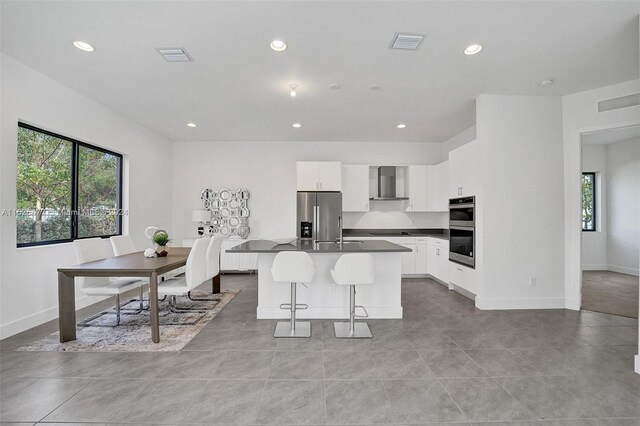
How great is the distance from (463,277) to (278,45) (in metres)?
4.03

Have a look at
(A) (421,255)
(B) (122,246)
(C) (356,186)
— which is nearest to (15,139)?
(B) (122,246)

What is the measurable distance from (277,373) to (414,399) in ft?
3.43

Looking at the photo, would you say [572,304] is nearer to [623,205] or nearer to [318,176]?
[623,205]

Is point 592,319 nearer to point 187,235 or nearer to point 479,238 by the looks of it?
point 479,238

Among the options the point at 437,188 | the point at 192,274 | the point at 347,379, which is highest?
the point at 437,188

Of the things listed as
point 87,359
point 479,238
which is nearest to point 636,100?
point 479,238

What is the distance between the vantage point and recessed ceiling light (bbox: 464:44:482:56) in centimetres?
286

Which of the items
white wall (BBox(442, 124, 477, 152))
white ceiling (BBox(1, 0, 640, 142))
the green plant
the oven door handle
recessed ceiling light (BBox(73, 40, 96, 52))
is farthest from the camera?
white wall (BBox(442, 124, 477, 152))

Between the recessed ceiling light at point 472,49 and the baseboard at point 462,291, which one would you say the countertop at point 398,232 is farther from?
the recessed ceiling light at point 472,49

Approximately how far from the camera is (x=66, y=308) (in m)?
3.00

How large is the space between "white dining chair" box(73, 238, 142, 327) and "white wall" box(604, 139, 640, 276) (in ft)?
29.6

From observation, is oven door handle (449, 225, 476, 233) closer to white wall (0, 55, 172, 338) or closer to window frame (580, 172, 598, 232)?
window frame (580, 172, 598, 232)

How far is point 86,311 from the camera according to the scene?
3969 millimetres

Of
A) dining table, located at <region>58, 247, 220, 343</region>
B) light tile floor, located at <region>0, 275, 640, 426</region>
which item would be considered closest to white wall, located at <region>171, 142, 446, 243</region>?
light tile floor, located at <region>0, 275, 640, 426</region>
